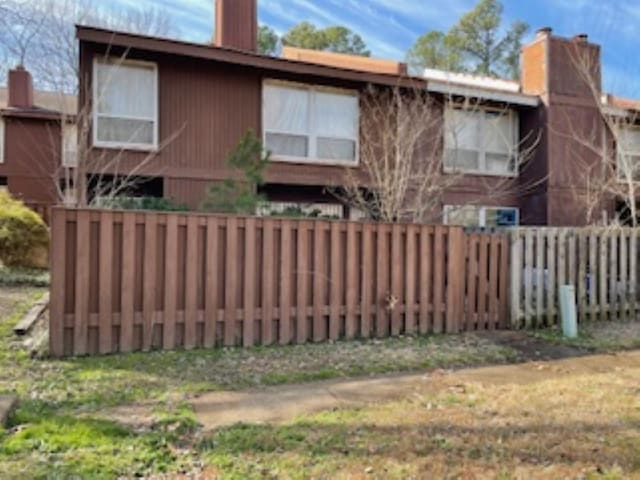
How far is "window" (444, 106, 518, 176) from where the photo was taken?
48.4ft

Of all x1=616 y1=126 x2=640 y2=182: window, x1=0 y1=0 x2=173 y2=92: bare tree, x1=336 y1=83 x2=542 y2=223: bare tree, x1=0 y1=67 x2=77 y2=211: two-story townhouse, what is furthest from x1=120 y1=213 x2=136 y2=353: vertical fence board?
x1=0 y1=67 x2=77 y2=211: two-story townhouse

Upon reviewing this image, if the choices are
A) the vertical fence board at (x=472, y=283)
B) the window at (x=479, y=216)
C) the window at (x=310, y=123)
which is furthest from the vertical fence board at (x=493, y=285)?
the window at (x=479, y=216)

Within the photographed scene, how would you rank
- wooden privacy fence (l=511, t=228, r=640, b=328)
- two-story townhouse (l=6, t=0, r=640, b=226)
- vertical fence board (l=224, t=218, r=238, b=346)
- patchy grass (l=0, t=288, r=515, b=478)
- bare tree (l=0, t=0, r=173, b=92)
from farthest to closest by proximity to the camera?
bare tree (l=0, t=0, r=173, b=92) < two-story townhouse (l=6, t=0, r=640, b=226) < wooden privacy fence (l=511, t=228, r=640, b=328) < vertical fence board (l=224, t=218, r=238, b=346) < patchy grass (l=0, t=288, r=515, b=478)

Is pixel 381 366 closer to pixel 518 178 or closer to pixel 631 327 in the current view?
pixel 631 327

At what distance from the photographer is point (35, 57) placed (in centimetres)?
2038

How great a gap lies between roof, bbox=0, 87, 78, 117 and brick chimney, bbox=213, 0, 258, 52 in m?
6.33

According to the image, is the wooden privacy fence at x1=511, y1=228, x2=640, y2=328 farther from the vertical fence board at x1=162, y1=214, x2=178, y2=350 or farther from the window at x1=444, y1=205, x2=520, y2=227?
the window at x1=444, y1=205, x2=520, y2=227

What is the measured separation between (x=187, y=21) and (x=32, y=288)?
51.3 ft

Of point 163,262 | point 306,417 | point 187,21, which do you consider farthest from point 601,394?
point 187,21

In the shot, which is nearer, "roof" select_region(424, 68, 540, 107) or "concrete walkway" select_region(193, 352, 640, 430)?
"concrete walkway" select_region(193, 352, 640, 430)

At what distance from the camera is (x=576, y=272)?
8.20m

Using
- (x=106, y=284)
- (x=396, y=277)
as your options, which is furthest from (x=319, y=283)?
(x=106, y=284)

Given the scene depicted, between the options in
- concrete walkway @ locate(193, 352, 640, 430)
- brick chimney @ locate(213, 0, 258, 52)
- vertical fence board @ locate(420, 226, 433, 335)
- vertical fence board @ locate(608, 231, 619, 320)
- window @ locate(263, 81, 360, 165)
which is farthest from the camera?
brick chimney @ locate(213, 0, 258, 52)

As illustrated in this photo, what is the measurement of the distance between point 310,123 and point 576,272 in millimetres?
7364
